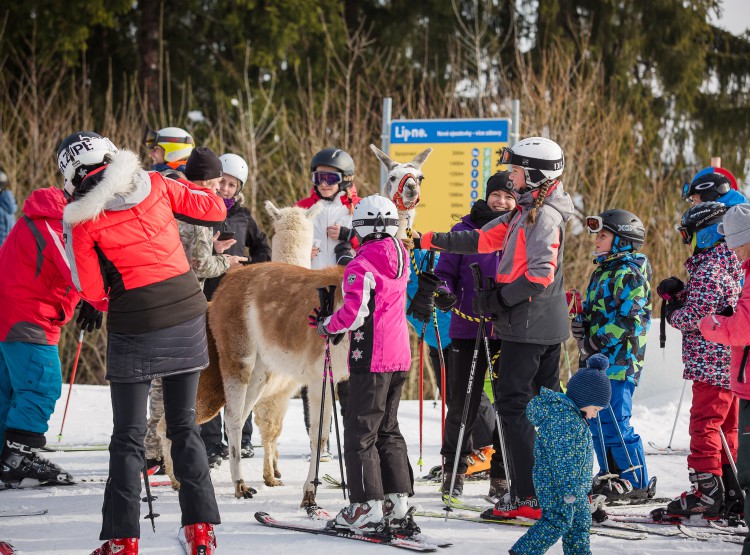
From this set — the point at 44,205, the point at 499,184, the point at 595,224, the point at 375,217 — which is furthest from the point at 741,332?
the point at 44,205

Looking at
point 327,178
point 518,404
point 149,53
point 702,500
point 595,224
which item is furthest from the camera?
point 149,53

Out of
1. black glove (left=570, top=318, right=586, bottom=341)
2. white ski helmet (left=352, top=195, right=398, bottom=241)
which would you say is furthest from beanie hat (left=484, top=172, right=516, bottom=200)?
white ski helmet (left=352, top=195, right=398, bottom=241)

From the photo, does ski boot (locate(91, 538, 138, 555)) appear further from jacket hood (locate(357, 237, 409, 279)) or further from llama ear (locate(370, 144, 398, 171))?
llama ear (locate(370, 144, 398, 171))

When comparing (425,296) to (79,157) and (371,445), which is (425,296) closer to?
(371,445)

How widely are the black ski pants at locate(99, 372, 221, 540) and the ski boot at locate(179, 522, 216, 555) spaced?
33 mm

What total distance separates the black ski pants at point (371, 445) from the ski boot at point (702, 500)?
5.25 feet

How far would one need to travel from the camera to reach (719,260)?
17.5 ft

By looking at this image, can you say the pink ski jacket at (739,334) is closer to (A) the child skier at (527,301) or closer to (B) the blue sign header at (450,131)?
(A) the child skier at (527,301)

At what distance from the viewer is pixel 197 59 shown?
17.0m

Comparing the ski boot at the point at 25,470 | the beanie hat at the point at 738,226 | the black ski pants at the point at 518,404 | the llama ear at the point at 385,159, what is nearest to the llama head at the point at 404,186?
the llama ear at the point at 385,159

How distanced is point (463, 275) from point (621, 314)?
1086 mm

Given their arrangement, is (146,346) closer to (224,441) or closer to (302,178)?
(224,441)

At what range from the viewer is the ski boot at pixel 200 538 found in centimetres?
429

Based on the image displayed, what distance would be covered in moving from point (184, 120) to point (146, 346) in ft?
41.7
